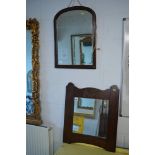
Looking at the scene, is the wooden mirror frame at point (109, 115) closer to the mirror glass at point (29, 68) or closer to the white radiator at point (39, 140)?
the white radiator at point (39, 140)

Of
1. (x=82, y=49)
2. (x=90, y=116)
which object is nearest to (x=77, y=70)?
(x=82, y=49)

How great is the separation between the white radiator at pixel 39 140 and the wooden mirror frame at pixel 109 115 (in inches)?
7.9

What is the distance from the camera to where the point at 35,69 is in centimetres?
212

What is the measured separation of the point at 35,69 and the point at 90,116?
774 millimetres

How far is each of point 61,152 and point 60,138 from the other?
1.09 ft

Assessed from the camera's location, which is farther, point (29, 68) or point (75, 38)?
point (29, 68)

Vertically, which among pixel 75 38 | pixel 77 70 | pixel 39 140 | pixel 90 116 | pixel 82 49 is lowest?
pixel 39 140

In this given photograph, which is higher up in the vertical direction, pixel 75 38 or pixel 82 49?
pixel 75 38

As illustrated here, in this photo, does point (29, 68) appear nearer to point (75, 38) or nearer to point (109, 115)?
point (75, 38)

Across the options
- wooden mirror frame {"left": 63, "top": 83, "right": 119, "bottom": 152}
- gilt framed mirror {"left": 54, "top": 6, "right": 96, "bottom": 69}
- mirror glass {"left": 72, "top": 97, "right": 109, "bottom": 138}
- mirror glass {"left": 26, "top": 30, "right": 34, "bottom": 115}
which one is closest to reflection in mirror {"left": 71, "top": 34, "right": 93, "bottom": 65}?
gilt framed mirror {"left": 54, "top": 6, "right": 96, "bottom": 69}
